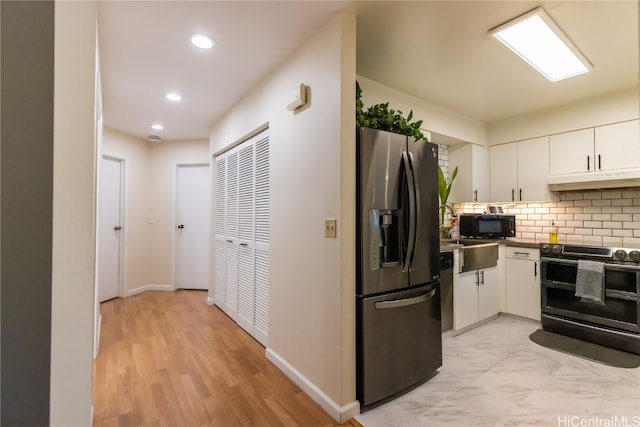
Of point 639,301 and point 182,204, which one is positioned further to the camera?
point 182,204

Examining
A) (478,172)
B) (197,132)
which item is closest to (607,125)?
(478,172)

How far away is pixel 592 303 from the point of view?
275 centimetres

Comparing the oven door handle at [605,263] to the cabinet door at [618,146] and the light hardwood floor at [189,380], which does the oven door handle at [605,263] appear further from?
the light hardwood floor at [189,380]

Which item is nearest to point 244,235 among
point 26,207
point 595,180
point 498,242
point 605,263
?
point 26,207

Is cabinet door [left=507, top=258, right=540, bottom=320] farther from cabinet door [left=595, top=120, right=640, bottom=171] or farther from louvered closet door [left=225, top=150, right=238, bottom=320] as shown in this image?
louvered closet door [left=225, top=150, right=238, bottom=320]

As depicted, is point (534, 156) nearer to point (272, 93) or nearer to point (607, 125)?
point (607, 125)

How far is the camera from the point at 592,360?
241 centimetres

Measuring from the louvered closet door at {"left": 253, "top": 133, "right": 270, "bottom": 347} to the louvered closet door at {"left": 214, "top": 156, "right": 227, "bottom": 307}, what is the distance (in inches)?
37.6

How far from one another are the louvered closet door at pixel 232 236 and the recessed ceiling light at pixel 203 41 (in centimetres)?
132

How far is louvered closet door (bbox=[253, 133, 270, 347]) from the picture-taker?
2.65 meters

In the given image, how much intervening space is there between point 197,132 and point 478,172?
13.2 feet

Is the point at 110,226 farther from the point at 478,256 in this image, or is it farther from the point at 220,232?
the point at 478,256

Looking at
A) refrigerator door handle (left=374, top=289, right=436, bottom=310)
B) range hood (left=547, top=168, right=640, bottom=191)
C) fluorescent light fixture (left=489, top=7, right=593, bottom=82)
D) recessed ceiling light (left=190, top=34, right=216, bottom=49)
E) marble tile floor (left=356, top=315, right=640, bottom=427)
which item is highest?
recessed ceiling light (left=190, top=34, right=216, bottom=49)

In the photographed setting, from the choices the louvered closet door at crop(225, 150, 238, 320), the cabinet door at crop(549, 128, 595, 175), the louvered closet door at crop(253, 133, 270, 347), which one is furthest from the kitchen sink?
the louvered closet door at crop(225, 150, 238, 320)
